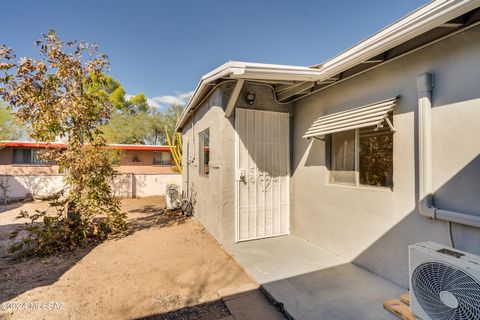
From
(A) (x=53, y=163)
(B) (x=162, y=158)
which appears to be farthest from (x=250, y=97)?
(A) (x=53, y=163)

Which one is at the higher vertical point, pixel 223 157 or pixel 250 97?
pixel 250 97

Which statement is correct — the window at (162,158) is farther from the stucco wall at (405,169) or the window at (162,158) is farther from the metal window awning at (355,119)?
the metal window awning at (355,119)

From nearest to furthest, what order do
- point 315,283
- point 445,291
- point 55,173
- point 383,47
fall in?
point 445,291 < point 383,47 < point 315,283 < point 55,173

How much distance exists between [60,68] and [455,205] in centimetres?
684

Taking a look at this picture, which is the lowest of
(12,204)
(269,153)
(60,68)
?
(12,204)

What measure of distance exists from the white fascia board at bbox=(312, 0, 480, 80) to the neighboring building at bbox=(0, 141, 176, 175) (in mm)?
12583

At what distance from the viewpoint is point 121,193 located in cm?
1232

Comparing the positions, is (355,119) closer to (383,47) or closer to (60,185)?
(383,47)

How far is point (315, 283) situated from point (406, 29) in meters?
3.29

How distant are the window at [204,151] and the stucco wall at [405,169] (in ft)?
8.99

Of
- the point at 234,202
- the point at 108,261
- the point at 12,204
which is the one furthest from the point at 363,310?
the point at 12,204

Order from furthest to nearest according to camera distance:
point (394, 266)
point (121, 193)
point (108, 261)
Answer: point (121, 193) < point (108, 261) < point (394, 266)

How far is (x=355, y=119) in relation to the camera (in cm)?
345

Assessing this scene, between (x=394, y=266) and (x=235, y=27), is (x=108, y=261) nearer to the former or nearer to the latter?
(x=394, y=266)
